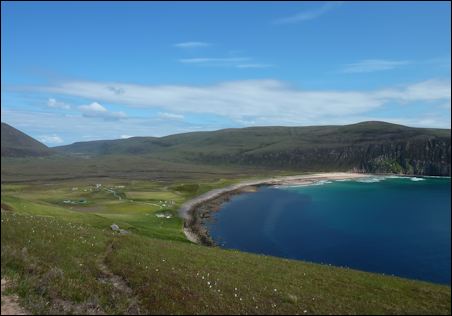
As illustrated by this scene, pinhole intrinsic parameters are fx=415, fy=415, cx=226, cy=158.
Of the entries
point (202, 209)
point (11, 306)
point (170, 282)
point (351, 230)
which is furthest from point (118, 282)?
point (202, 209)

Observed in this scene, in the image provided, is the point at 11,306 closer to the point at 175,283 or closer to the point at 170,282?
the point at 170,282

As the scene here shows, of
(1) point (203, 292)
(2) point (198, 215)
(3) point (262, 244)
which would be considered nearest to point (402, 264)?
(3) point (262, 244)

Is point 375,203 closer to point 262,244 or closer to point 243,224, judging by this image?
point 243,224

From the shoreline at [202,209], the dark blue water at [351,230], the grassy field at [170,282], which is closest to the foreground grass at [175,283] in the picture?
the grassy field at [170,282]

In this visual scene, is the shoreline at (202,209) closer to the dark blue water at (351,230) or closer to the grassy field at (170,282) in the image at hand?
the dark blue water at (351,230)

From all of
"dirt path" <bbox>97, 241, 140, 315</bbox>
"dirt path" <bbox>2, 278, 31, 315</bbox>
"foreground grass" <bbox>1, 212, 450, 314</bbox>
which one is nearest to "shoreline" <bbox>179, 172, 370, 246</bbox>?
"foreground grass" <bbox>1, 212, 450, 314</bbox>

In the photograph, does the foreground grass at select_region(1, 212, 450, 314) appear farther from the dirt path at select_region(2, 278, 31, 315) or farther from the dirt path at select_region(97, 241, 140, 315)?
the dirt path at select_region(2, 278, 31, 315)
